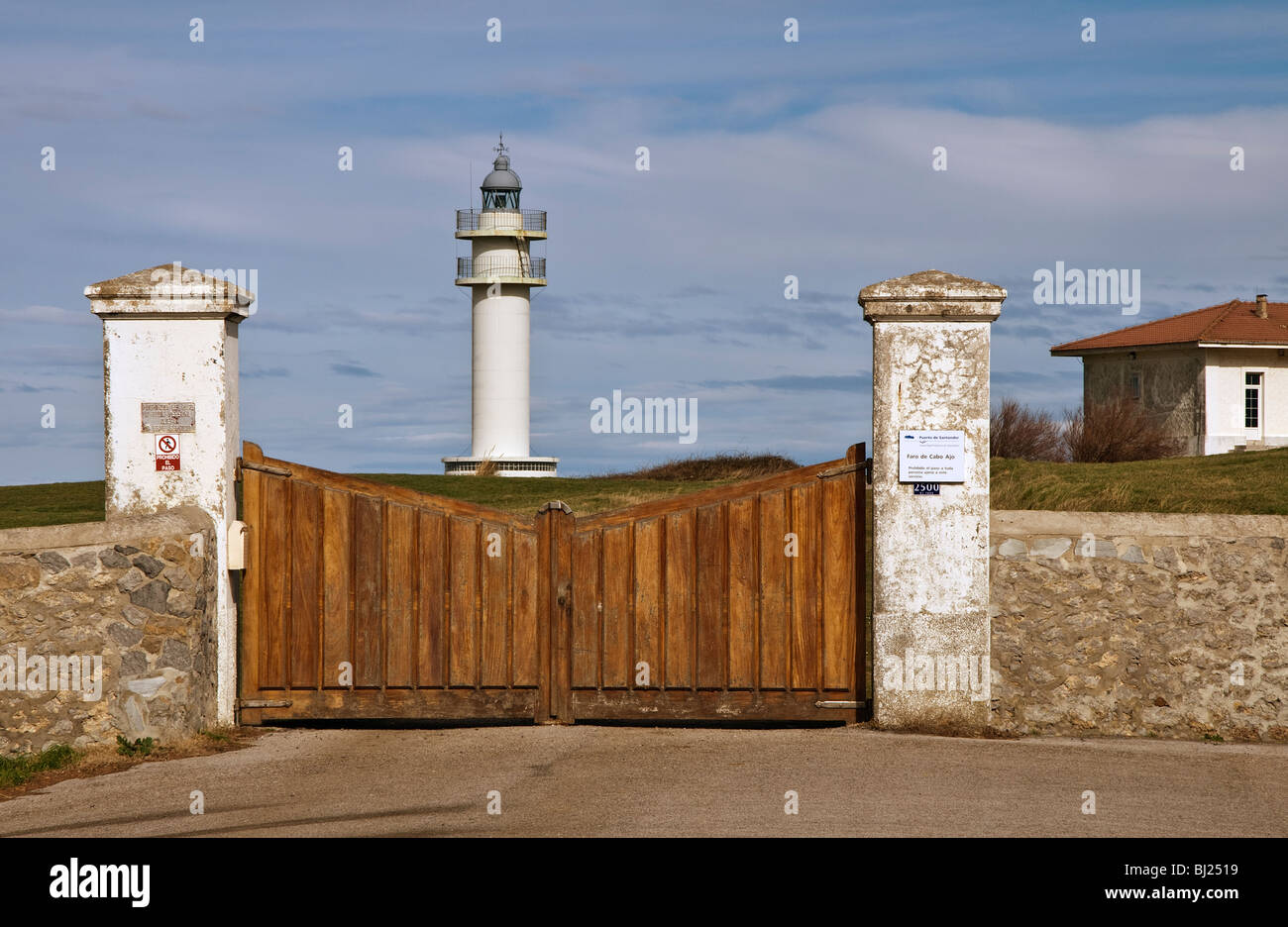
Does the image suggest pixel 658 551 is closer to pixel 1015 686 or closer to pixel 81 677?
pixel 1015 686

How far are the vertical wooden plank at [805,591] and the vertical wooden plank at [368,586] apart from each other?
3.03 m

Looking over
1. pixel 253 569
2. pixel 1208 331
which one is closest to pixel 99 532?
pixel 253 569

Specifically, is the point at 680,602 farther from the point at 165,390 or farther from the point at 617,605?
the point at 165,390

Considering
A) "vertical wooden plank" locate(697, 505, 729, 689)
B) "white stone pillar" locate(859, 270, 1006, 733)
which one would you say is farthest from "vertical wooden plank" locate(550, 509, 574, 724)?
"white stone pillar" locate(859, 270, 1006, 733)

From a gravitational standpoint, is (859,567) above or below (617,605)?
above

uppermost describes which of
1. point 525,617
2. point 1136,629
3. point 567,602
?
point 567,602

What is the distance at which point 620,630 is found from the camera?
34.3 ft

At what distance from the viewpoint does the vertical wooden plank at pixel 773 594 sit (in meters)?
10.4

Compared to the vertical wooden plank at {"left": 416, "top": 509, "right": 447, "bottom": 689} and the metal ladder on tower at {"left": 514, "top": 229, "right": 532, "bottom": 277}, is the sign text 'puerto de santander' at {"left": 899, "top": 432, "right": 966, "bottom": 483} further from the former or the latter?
the metal ladder on tower at {"left": 514, "top": 229, "right": 532, "bottom": 277}

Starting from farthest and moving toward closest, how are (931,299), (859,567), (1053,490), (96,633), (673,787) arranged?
(1053,490) < (859,567) < (931,299) < (96,633) < (673,787)

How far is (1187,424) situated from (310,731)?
3774 cm

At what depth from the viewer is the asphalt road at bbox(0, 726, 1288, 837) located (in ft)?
24.5

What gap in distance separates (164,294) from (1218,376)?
38.4m

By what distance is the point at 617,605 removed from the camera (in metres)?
10.5
